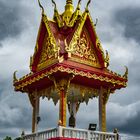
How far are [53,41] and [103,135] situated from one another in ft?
16.4

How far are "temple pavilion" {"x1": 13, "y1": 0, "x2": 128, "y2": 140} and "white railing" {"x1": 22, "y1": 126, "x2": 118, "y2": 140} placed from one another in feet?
3.52

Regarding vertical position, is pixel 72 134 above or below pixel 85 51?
below

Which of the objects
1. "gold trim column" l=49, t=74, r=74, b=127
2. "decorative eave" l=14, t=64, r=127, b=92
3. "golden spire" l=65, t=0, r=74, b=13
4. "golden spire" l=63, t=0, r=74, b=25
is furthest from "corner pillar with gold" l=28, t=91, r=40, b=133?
"golden spire" l=65, t=0, r=74, b=13

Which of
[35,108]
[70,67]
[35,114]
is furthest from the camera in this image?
[35,108]

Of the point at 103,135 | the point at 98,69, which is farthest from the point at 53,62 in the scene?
the point at 103,135

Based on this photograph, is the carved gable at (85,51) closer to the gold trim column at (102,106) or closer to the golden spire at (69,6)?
the gold trim column at (102,106)

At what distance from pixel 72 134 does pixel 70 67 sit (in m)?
2.99

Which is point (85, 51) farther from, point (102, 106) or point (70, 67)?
point (102, 106)

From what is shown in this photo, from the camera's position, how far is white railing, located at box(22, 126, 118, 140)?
17.5 meters

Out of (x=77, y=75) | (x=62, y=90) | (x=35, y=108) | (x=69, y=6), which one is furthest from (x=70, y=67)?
(x=69, y=6)

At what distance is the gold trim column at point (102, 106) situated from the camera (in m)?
20.5

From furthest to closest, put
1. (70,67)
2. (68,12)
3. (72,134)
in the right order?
(68,12), (70,67), (72,134)

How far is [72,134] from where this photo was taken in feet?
58.1

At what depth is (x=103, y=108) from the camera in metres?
20.9
